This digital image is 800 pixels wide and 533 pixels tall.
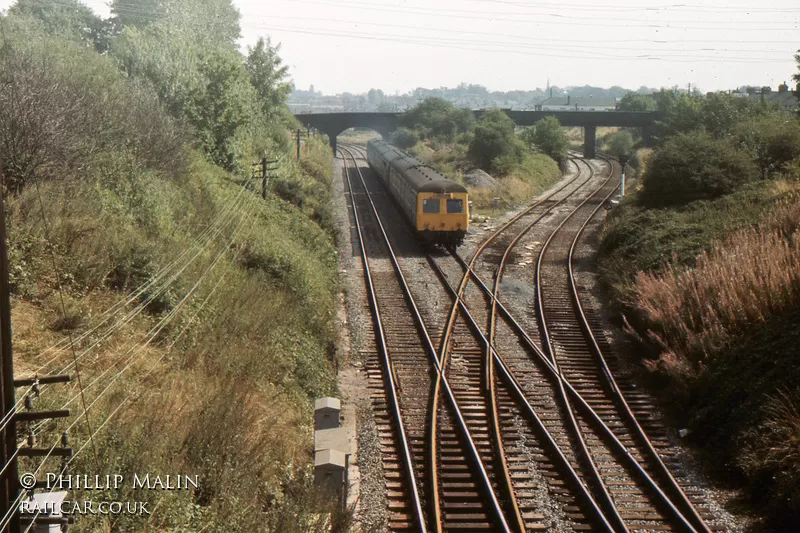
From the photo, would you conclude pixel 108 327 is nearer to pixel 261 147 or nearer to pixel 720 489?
pixel 720 489

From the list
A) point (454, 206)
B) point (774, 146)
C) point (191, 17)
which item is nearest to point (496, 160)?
point (191, 17)

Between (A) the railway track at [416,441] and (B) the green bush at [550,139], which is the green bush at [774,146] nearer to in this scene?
(A) the railway track at [416,441]

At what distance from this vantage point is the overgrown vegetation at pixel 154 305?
817 cm

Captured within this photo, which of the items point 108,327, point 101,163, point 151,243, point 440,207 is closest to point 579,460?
point 108,327

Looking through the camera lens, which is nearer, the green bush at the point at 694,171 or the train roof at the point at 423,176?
the green bush at the point at 694,171

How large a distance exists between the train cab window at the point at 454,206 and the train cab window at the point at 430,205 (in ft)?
1.37

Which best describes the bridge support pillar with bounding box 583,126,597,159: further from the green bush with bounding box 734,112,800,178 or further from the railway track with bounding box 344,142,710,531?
the railway track with bounding box 344,142,710,531

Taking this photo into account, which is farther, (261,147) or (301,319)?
(261,147)

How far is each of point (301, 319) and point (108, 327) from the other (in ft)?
18.4

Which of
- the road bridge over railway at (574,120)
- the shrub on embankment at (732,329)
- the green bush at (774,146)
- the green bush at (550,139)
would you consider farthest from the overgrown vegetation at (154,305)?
the road bridge over railway at (574,120)

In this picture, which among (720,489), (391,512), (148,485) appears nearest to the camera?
(148,485)

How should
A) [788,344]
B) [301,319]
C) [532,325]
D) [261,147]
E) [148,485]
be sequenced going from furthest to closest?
[261,147] < [532,325] < [301,319] < [788,344] < [148,485]

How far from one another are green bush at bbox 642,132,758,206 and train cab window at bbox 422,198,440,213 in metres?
8.67

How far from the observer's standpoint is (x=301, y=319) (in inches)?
627
